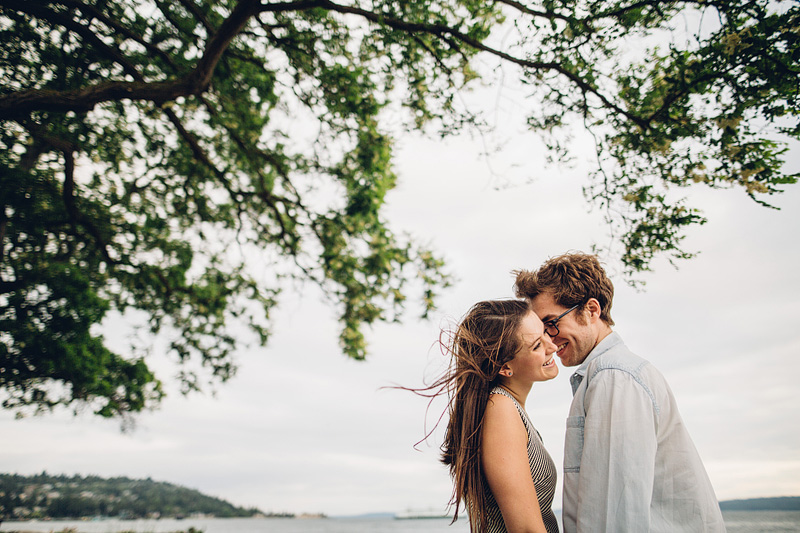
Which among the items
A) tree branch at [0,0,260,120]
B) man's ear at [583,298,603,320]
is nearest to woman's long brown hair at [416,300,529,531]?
man's ear at [583,298,603,320]

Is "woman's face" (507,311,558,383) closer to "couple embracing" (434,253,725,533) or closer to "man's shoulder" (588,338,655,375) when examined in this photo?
"couple embracing" (434,253,725,533)

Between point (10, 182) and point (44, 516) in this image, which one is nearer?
point (10, 182)

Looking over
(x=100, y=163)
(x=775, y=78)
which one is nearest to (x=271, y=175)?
(x=100, y=163)

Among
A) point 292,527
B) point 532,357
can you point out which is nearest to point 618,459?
point 532,357

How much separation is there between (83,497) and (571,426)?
27.3m

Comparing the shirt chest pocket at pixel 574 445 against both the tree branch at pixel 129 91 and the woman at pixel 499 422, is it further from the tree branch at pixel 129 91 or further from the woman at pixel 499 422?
the tree branch at pixel 129 91

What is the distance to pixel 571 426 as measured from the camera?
7.45 feet

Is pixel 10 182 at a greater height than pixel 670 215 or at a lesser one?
greater

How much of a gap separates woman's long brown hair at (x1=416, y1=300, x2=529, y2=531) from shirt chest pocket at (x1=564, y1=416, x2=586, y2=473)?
415 mm

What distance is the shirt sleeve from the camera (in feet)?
5.82

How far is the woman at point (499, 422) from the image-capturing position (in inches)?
80.7

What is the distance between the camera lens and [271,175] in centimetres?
952

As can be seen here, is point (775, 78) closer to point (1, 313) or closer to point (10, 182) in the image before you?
point (10, 182)

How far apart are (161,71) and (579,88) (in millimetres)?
6768
